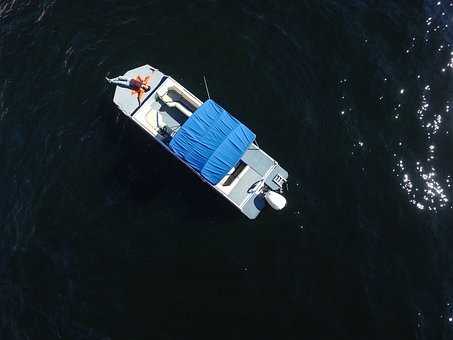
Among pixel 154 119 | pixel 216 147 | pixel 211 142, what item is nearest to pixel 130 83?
pixel 154 119

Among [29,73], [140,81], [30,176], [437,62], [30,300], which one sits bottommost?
[30,300]

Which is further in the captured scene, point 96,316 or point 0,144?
point 0,144

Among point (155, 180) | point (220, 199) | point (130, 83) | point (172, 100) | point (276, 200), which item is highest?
point (172, 100)

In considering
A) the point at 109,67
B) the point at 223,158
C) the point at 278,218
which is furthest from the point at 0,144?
the point at 278,218

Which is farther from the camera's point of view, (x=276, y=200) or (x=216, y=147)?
(x=216, y=147)

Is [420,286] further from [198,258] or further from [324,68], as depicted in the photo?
[324,68]

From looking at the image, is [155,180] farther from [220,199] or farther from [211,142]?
[211,142]
